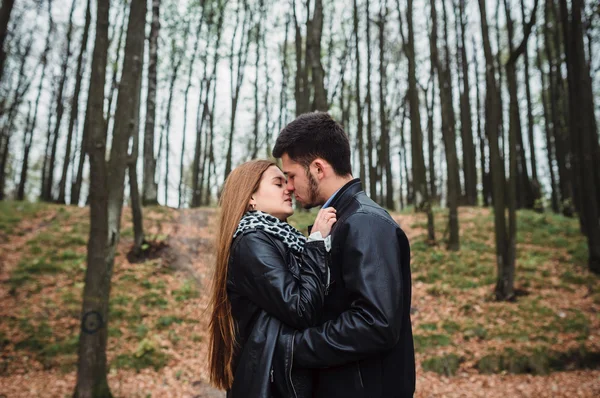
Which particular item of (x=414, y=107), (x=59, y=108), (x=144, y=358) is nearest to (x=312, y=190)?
(x=144, y=358)

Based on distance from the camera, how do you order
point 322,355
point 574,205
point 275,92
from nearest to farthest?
point 322,355, point 574,205, point 275,92

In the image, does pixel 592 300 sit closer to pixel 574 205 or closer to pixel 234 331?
pixel 234 331

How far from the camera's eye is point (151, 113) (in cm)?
1277

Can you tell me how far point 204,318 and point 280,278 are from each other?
9.08ft

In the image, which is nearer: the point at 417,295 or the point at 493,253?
the point at 417,295

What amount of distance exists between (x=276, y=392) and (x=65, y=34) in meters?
22.0

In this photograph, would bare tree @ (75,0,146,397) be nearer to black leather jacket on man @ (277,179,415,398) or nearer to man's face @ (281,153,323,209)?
man's face @ (281,153,323,209)

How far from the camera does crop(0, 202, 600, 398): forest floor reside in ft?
20.5

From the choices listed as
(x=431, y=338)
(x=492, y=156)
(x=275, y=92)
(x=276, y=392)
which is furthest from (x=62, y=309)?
(x=275, y=92)

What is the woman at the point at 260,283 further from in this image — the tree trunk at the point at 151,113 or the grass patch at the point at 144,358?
the tree trunk at the point at 151,113

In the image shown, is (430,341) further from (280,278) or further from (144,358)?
(280,278)

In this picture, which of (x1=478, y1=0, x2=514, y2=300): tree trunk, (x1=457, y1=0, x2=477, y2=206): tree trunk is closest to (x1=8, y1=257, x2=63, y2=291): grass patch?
(x1=478, y1=0, x2=514, y2=300): tree trunk

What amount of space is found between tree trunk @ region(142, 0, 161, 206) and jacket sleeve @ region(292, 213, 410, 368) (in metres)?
→ 12.1

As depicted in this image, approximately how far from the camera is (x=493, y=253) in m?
10.6
